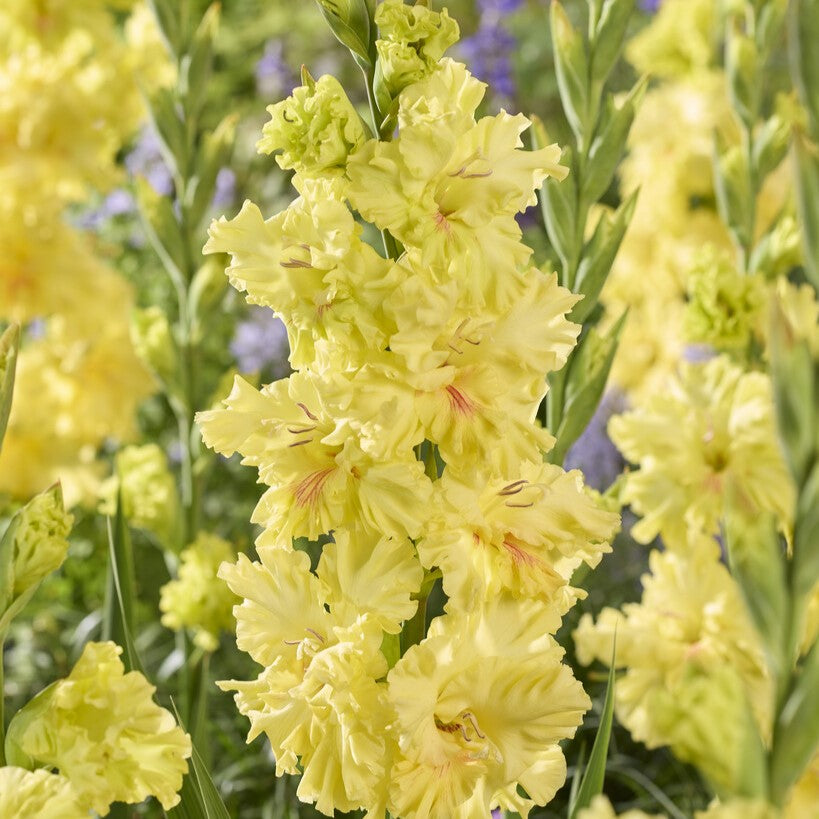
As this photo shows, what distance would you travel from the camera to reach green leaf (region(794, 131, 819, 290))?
0.62 m

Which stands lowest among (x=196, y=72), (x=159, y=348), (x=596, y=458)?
(x=596, y=458)

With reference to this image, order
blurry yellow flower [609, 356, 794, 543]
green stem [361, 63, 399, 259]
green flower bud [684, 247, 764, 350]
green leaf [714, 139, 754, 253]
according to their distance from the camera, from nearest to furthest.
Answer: green stem [361, 63, 399, 259] < blurry yellow flower [609, 356, 794, 543] < green flower bud [684, 247, 764, 350] < green leaf [714, 139, 754, 253]

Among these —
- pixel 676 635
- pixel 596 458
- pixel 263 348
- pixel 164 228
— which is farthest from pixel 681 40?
pixel 676 635

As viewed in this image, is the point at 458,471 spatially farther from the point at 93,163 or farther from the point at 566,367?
the point at 93,163

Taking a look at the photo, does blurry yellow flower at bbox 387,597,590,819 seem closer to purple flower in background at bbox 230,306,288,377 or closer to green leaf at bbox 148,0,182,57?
green leaf at bbox 148,0,182,57

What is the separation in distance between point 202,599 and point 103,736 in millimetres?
596

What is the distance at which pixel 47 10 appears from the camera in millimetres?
2441

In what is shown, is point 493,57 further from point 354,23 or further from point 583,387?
point 354,23

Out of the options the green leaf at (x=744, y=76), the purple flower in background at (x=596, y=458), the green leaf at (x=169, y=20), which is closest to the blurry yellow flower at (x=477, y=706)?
the green leaf at (x=744, y=76)

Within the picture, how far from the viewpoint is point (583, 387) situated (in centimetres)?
125

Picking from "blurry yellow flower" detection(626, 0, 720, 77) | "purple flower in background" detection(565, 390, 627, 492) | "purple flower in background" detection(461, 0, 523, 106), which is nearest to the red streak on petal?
"purple flower in background" detection(565, 390, 627, 492)

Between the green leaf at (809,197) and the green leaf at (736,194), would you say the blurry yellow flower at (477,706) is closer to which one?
the green leaf at (809,197)

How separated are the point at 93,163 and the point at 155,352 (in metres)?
0.76

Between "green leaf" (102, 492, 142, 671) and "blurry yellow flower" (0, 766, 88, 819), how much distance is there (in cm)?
37
